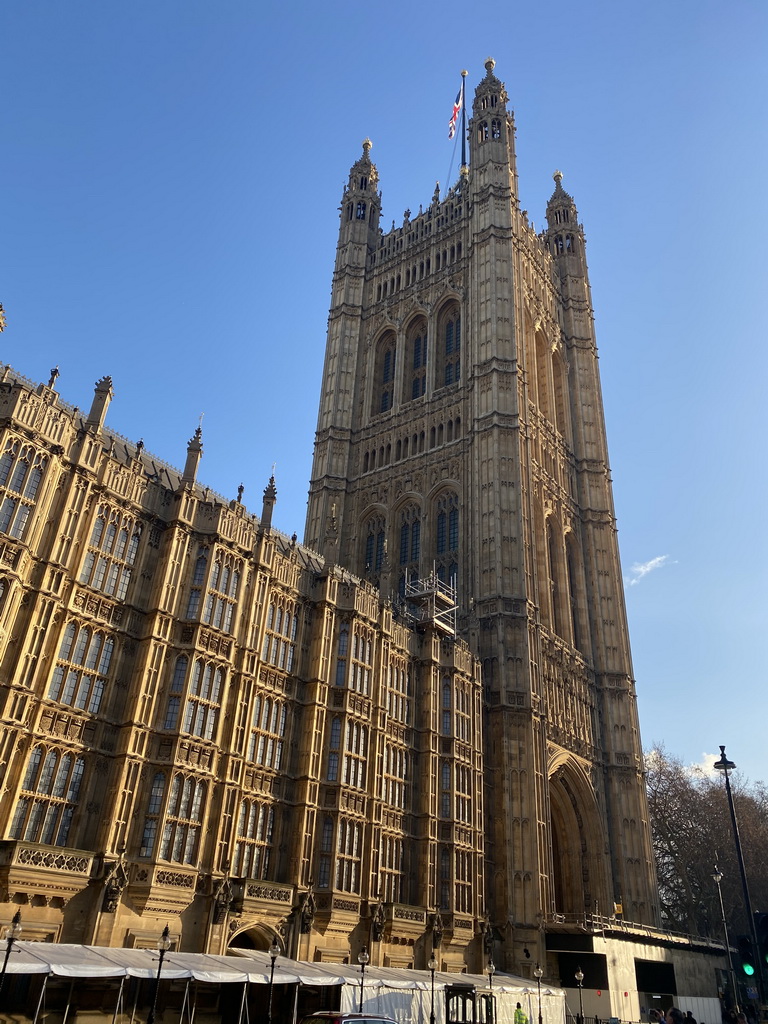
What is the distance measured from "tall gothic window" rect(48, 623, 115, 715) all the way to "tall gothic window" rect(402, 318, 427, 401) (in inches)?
1580

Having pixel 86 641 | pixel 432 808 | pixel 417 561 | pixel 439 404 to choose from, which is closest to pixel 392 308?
pixel 439 404

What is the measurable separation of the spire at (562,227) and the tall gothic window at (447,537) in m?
33.6

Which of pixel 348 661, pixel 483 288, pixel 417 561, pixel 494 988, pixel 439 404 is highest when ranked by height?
pixel 483 288

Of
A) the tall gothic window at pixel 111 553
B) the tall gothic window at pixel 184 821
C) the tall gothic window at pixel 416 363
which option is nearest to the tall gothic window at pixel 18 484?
the tall gothic window at pixel 111 553

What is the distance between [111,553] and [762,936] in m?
21.1

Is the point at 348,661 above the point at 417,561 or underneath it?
underneath

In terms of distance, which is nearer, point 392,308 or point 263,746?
point 263,746

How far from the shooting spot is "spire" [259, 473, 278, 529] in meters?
33.8

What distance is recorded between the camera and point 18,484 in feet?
80.8

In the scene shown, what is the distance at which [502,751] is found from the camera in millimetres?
43688

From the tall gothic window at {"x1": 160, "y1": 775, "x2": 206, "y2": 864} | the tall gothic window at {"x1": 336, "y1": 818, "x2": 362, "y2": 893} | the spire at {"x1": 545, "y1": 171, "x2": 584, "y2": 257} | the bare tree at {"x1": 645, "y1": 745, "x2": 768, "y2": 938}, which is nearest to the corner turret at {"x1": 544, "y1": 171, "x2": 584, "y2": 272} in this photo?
the spire at {"x1": 545, "y1": 171, "x2": 584, "y2": 257}

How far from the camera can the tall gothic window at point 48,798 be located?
22.9m

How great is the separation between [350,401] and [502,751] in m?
31.4

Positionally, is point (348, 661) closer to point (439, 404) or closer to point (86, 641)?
point (86, 641)
